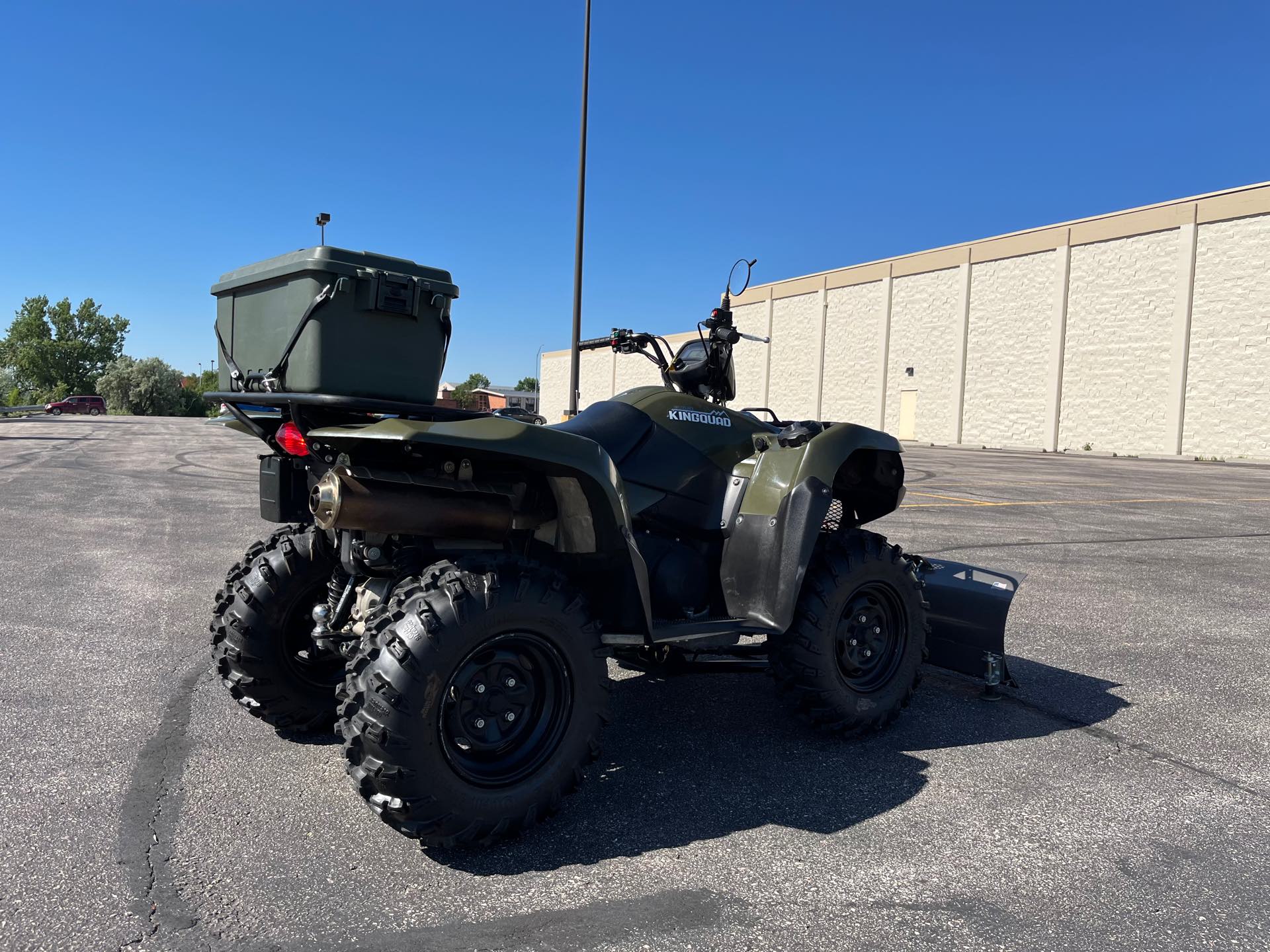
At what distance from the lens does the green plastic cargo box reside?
2.90 metres

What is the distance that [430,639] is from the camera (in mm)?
2816

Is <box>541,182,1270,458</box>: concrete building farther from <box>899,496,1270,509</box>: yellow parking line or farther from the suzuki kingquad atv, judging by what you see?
the suzuki kingquad atv

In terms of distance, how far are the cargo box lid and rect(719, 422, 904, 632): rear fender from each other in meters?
1.61

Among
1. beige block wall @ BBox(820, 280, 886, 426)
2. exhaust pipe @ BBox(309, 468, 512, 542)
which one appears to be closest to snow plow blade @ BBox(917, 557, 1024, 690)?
exhaust pipe @ BBox(309, 468, 512, 542)

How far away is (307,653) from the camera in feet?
13.0

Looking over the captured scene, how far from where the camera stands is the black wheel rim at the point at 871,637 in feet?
13.7

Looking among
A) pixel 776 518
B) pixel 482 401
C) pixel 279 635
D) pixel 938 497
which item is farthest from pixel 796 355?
pixel 279 635

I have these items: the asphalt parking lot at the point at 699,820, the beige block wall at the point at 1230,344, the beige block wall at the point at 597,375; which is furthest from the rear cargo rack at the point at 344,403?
the beige block wall at the point at 597,375

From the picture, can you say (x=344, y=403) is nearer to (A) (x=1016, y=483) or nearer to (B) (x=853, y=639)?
(B) (x=853, y=639)

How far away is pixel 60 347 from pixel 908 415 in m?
84.2

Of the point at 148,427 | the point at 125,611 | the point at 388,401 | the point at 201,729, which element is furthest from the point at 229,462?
the point at 148,427

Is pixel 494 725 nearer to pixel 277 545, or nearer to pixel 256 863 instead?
pixel 256 863

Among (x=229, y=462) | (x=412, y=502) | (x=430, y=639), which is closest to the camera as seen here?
(x=430, y=639)

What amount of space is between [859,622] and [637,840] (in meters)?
1.66
